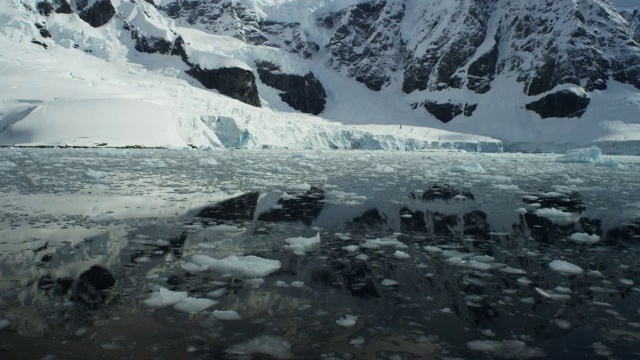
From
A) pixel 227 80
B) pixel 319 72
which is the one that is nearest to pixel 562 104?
pixel 319 72

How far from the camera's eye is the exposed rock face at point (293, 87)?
9819 centimetres

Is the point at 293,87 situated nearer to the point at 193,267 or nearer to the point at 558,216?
the point at 558,216

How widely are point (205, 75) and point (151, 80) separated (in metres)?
12.0

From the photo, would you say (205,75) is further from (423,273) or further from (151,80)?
(423,273)

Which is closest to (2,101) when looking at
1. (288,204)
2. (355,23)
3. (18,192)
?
(18,192)

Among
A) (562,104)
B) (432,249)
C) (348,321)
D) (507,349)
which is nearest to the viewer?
(507,349)

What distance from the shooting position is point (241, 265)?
19.2ft

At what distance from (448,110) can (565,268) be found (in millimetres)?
95818

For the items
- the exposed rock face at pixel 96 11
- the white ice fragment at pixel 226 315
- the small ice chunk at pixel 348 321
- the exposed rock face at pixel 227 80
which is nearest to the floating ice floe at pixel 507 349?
the small ice chunk at pixel 348 321

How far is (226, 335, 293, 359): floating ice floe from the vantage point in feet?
11.9

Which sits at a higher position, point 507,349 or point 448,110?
point 448,110

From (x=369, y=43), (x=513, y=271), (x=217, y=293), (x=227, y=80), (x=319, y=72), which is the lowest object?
(x=217, y=293)

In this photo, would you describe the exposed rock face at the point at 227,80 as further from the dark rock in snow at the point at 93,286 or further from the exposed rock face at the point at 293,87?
the dark rock in snow at the point at 93,286

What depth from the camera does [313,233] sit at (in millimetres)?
8195
